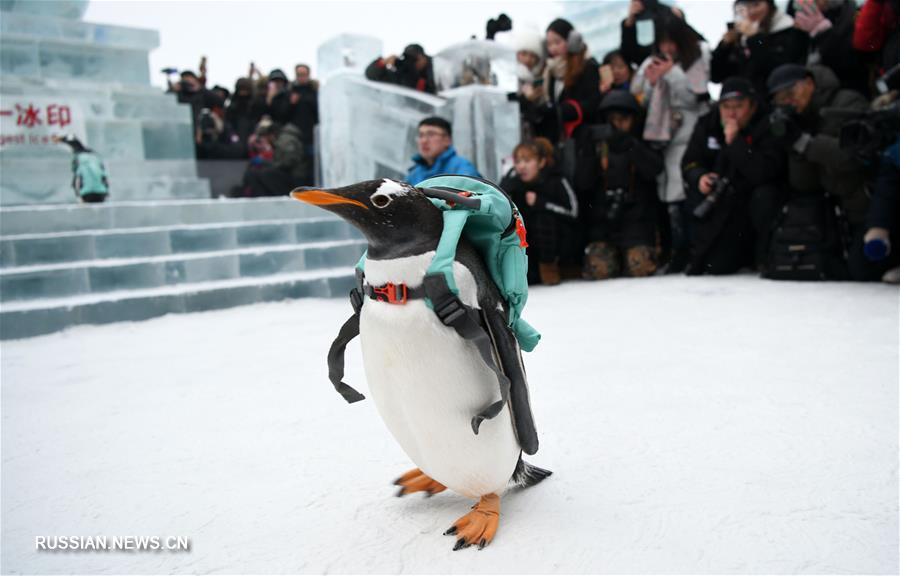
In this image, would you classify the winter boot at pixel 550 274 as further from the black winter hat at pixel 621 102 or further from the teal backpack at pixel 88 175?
the teal backpack at pixel 88 175

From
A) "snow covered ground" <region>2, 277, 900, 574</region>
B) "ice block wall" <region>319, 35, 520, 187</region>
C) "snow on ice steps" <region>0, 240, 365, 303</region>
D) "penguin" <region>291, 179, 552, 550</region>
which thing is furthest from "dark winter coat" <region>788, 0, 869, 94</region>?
"penguin" <region>291, 179, 552, 550</region>

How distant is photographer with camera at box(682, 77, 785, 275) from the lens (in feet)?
13.1

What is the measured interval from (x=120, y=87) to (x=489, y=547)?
7.29 meters

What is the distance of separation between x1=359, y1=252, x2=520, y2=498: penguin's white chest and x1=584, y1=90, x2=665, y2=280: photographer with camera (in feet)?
11.5

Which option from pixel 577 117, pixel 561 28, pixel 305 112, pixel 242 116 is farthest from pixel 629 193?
pixel 242 116

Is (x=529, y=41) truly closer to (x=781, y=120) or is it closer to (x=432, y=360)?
(x=781, y=120)

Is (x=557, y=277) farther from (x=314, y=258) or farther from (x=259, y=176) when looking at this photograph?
(x=259, y=176)

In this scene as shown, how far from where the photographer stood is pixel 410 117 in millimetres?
5305

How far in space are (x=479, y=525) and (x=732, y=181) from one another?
11.7 feet

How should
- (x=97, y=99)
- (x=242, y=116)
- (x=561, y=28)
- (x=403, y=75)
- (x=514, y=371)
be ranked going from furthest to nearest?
(x=242, y=116) < (x=97, y=99) < (x=403, y=75) < (x=561, y=28) < (x=514, y=371)

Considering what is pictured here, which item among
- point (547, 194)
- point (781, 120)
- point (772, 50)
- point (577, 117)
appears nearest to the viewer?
point (781, 120)

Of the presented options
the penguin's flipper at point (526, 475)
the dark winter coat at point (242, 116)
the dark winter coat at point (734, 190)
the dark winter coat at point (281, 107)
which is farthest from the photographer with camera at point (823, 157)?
the dark winter coat at point (242, 116)

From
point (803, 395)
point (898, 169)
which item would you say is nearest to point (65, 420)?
point (803, 395)

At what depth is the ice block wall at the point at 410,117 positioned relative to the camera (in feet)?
17.4
